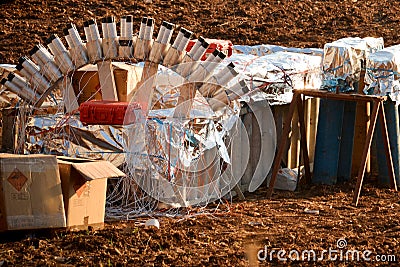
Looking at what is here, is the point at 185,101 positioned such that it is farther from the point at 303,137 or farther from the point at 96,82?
the point at 303,137

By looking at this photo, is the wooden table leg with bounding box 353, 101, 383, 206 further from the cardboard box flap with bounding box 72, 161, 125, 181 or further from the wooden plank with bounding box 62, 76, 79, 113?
the wooden plank with bounding box 62, 76, 79, 113

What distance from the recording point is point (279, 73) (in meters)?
11.7

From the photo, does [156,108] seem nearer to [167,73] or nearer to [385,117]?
[167,73]

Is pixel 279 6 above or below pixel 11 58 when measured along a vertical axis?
above

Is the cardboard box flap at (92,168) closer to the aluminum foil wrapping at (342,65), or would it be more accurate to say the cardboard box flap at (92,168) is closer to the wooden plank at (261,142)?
the wooden plank at (261,142)

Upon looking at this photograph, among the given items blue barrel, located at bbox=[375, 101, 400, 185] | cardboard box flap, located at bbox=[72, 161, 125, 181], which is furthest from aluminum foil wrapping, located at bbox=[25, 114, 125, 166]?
blue barrel, located at bbox=[375, 101, 400, 185]

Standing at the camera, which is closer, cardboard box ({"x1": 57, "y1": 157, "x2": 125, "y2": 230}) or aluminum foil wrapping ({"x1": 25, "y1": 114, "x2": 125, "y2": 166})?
cardboard box ({"x1": 57, "y1": 157, "x2": 125, "y2": 230})

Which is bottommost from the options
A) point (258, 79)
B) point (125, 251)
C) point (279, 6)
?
point (125, 251)

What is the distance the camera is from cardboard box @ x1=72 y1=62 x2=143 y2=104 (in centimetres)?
1059

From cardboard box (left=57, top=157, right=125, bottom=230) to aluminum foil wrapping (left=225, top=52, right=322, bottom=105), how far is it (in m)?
2.69

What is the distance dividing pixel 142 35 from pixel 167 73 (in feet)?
2.40

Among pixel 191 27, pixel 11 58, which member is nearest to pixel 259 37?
pixel 191 27

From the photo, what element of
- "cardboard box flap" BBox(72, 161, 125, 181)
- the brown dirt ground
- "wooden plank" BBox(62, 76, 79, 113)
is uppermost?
"wooden plank" BBox(62, 76, 79, 113)

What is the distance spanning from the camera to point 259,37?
19031mm
